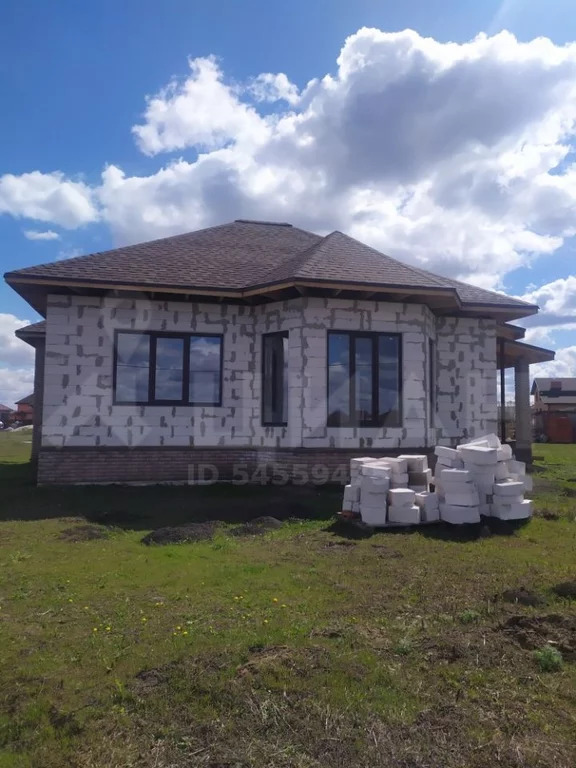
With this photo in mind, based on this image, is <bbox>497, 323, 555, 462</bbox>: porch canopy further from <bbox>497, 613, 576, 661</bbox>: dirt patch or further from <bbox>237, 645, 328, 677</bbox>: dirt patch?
<bbox>237, 645, 328, 677</bbox>: dirt patch

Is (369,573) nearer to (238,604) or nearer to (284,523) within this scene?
(238,604)

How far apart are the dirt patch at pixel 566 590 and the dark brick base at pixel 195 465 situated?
6433mm

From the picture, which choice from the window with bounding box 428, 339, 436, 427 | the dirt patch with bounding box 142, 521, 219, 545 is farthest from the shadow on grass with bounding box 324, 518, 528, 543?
the window with bounding box 428, 339, 436, 427

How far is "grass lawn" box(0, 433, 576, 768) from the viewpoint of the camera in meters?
3.16

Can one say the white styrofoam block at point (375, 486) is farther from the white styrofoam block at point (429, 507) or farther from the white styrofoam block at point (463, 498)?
the white styrofoam block at point (463, 498)

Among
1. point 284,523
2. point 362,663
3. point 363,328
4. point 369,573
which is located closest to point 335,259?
point 363,328

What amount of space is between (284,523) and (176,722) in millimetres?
5746

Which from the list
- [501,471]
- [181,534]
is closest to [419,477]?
[501,471]

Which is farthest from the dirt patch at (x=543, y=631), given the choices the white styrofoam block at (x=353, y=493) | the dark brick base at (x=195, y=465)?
the dark brick base at (x=195, y=465)

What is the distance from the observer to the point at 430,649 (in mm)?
4336

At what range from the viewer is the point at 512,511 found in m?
8.59

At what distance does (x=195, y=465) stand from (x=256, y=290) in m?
3.67

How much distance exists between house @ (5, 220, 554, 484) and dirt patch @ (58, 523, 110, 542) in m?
3.42

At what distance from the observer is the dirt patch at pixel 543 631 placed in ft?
14.2
